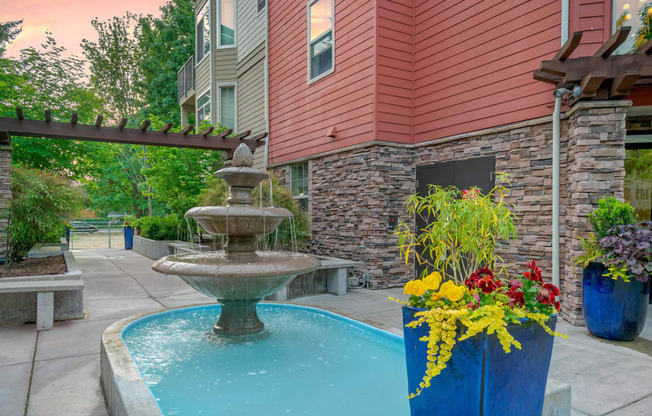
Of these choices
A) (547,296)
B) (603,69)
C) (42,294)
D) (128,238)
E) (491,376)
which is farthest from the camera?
(128,238)

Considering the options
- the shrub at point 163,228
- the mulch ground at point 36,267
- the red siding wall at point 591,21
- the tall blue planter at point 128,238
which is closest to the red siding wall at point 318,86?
the red siding wall at point 591,21

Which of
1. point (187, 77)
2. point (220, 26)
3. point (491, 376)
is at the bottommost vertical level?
point (491, 376)

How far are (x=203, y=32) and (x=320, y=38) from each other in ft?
24.3

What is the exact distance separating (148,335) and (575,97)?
5.50m

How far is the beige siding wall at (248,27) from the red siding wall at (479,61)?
538 cm

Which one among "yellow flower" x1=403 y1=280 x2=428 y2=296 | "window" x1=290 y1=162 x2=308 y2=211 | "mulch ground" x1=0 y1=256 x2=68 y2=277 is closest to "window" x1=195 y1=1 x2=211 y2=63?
"window" x1=290 y1=162 x2=308 y2=211

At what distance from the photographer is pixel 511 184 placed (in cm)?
581

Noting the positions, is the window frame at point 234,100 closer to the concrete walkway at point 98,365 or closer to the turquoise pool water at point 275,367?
the concrete walkway at point 98,365

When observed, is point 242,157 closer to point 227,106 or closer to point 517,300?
point 517,300

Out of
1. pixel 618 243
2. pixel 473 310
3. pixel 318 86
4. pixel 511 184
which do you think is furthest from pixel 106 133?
pixel 618 243

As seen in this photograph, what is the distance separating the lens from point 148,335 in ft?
12.6

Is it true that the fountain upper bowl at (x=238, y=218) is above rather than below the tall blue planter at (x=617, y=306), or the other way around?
above

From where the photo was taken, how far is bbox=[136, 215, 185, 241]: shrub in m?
12.4

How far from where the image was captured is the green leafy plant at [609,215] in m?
4.40
